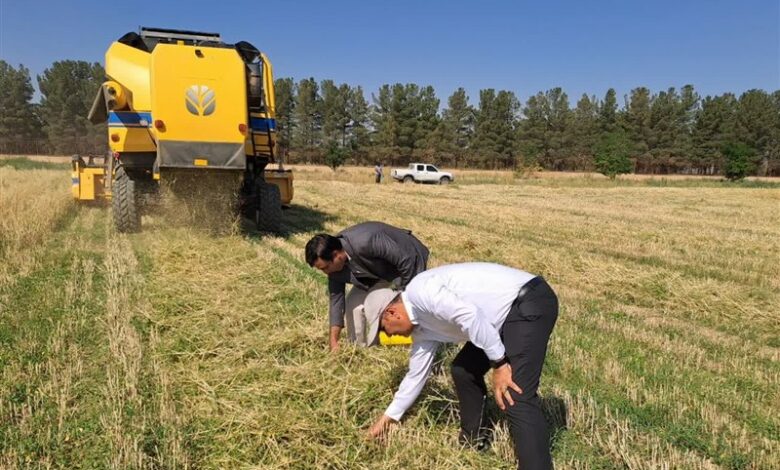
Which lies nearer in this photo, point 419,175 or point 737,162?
point 419,175

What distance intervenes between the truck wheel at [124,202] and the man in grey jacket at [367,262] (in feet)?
23.6

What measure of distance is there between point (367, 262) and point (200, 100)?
6.07m

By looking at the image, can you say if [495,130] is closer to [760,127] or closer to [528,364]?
[760,127]

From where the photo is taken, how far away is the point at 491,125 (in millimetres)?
70938

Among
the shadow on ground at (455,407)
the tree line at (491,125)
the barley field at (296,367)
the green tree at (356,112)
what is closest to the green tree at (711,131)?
the tree line at (491,125)

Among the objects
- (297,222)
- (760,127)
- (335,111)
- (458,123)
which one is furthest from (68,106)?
(760,127)

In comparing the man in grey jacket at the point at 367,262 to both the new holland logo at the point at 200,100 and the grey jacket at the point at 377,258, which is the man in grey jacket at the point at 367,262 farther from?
the new holland logo at the point at 200,100

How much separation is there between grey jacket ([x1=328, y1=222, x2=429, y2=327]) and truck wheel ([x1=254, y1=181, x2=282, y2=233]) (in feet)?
23.2

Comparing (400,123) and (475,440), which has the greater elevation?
(400,123)

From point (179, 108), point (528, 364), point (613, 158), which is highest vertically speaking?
point (613, 158)

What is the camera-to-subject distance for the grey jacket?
12.1ft

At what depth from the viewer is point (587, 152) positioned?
7338 centimetres

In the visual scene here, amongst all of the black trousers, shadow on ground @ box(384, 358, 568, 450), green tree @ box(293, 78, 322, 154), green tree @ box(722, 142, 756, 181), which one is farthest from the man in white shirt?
green tree @ box(293, 78, 322, 154)

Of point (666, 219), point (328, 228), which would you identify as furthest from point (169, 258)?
point (666, 219)
